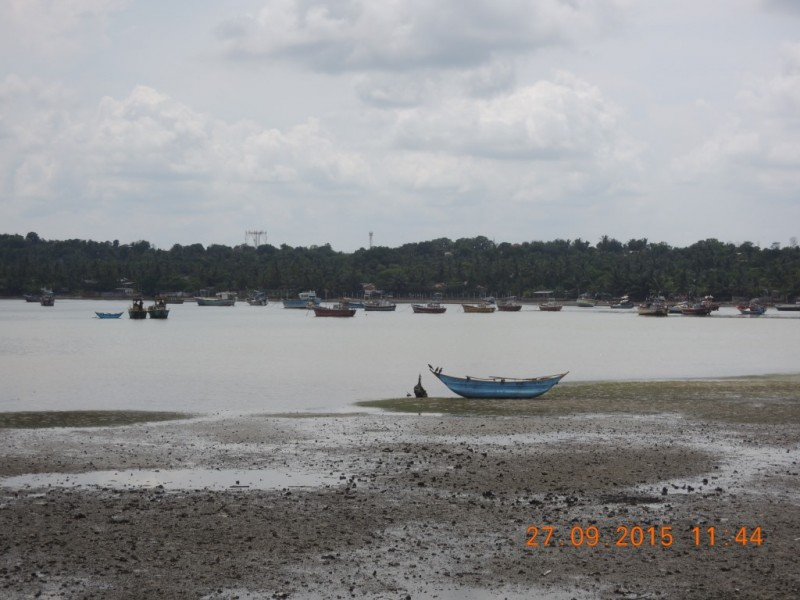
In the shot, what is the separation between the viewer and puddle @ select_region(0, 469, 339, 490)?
23.6m

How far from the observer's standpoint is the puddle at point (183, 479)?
23594 millimetres

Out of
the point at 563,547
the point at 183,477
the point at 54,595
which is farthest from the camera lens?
the point at 183,477

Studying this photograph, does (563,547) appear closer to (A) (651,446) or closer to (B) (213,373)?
(A) (651,446)

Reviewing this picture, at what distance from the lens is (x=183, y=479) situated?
2461 centimetres

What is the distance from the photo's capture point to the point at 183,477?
81.7ft

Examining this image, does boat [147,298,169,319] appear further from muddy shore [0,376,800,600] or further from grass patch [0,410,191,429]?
muddy shore [0,376,800,600]

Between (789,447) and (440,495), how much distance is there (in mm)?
12436

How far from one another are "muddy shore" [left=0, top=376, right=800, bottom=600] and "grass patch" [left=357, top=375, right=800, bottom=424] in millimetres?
3422

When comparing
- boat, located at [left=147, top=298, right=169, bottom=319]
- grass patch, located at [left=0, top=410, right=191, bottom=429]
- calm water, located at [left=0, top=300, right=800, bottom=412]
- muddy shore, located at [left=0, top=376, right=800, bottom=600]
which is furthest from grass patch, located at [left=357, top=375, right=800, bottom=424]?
boat, located at [left=147, top=298, right=169, bottom=319]

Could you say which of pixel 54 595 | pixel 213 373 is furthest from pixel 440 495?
pixel 213 373
